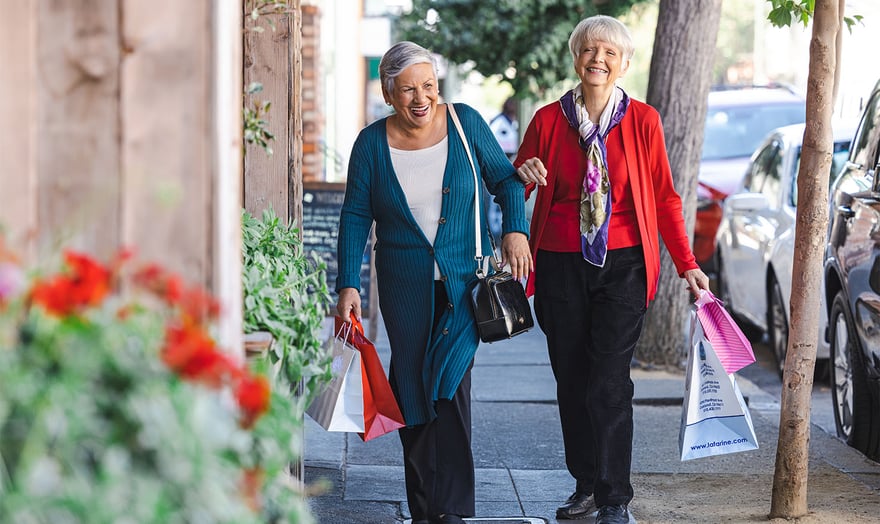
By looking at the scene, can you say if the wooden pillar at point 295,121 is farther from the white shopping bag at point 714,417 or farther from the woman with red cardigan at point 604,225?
the white shopping bag at point 714,417

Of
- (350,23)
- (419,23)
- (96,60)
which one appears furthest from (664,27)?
(350,23)

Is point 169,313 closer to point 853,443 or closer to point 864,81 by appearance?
point 853,443

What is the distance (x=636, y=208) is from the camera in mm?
4984

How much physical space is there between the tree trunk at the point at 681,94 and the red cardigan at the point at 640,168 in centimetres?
370

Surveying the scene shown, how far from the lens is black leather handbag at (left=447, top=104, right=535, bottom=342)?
469cm

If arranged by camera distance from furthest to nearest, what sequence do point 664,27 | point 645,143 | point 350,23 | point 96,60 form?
point 350,23, point 664,27, point 645,143, point 96,60

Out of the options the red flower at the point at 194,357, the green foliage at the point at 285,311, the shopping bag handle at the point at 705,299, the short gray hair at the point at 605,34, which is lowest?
the shopping bag handle at the point at 705,299

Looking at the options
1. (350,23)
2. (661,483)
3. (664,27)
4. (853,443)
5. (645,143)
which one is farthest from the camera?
(350,23)

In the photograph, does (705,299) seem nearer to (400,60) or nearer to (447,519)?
(447,519)

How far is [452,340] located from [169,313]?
2.36m

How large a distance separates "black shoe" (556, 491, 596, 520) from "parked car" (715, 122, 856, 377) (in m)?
3.21

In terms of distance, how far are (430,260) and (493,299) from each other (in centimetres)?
26

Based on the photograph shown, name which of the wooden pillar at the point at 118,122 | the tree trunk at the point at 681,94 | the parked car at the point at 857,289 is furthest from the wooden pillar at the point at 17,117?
the tree trunk at the point at 681,94

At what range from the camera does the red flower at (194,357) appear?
2154 millimetres
